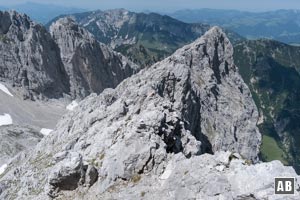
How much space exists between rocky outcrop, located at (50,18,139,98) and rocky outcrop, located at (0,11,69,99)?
2793mm

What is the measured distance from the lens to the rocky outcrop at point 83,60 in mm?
139875

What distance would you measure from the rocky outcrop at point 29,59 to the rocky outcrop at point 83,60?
2793 mm

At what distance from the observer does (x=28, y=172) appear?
37.2 metres

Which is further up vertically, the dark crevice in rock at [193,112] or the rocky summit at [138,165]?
the rocky summit at [138,165]

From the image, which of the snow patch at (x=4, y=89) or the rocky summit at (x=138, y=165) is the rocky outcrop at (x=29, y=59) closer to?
the snow patch at (x=4, y=89)

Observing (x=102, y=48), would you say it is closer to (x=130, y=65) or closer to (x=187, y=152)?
(x=130, y=65)

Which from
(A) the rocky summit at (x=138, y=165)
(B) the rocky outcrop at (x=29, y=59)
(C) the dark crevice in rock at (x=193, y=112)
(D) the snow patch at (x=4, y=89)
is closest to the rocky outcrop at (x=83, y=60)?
(B) the rocky outcrop at (x=29, y=59)

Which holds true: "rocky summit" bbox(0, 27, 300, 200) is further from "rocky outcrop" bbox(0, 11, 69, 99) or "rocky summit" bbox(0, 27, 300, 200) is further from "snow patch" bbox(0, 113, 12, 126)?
"rocky outcrop" bbox(0, 11, 69, 99)

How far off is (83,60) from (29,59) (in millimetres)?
18120

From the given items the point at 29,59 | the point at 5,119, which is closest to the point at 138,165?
the point at 5,119

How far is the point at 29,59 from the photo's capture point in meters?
130

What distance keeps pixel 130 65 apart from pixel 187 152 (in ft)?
432

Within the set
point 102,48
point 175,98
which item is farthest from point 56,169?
point 102,48

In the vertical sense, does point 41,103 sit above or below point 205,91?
below
